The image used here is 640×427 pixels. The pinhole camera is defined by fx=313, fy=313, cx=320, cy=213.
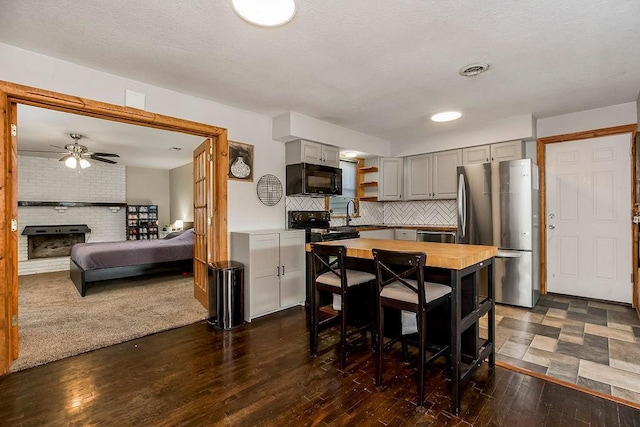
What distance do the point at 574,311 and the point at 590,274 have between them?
77cm

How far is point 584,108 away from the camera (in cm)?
377

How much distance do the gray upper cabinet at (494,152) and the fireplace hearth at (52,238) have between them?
7.99 meters

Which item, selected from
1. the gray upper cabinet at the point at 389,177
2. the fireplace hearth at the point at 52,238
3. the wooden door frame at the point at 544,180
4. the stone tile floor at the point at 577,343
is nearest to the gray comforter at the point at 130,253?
the fireplace hearth at the point at 52,238

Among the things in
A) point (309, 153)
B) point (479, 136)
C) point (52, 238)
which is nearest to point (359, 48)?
point (309, 153)

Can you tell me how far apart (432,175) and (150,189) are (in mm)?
7236

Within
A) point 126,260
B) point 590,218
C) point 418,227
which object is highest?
point 590,218

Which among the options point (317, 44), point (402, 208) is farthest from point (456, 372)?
point (402, 208)

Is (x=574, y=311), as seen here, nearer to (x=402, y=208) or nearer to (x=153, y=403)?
(x=402, y=208)

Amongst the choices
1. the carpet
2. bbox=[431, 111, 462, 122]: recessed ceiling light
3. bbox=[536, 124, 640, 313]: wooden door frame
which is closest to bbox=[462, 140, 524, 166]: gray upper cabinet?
bbox=[536, 124, 640, 313]: wooden door frame

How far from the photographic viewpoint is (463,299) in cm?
228

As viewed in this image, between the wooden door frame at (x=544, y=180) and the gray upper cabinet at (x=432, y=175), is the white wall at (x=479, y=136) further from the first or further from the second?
the wooden door frame at (x=544, y=180)

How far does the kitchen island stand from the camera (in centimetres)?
184

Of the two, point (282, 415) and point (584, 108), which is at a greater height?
point (584, 108)

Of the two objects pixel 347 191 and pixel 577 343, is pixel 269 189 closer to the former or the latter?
pixel 347 191
